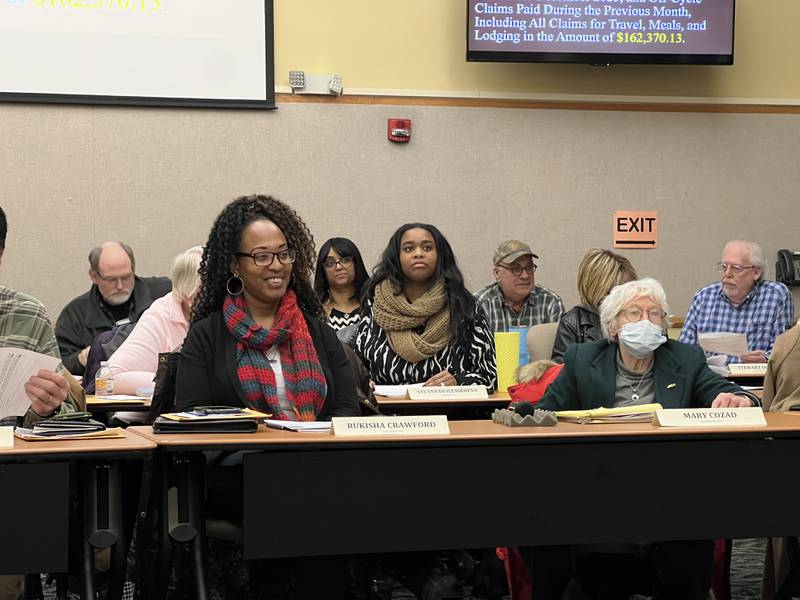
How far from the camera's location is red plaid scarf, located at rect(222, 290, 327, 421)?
11.1ft

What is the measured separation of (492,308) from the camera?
6.37 metres

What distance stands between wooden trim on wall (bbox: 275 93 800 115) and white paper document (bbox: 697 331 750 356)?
8.67ft

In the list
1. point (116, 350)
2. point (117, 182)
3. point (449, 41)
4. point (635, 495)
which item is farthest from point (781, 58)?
point (635, 495)

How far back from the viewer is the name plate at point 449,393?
4383 mm

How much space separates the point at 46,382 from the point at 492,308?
373 centimetres

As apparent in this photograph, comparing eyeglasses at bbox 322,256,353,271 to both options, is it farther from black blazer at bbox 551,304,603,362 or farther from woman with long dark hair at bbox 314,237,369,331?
black blazer at bbox 551,304,603,362

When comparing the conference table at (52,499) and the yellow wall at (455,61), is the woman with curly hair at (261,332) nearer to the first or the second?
the conference table at (52,499)

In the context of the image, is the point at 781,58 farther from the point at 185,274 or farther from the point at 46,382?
the point at 46,382

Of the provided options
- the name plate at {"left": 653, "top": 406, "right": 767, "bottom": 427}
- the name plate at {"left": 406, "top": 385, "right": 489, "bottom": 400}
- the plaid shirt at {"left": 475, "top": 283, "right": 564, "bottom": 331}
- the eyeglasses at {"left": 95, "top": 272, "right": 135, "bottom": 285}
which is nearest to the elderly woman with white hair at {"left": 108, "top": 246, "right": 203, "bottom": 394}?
the name plate at {"left": 406, "top": 385, "right": 489, "bottom": 400}

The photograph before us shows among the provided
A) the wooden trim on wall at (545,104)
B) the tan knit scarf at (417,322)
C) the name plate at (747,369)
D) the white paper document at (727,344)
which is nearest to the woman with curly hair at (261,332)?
the tan knit scarf at (417,322)

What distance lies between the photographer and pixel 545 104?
778 cm

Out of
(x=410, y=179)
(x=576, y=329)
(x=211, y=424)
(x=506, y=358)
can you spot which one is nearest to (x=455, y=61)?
(x=410, y=179)

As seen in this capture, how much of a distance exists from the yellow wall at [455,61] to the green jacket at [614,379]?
4.12 meters

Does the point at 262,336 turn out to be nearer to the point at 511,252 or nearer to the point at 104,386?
the point at 104,386
